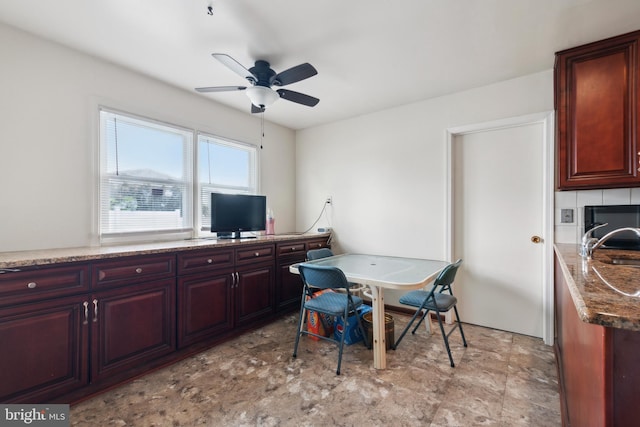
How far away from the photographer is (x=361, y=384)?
204 centimetres

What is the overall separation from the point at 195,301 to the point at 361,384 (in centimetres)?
151

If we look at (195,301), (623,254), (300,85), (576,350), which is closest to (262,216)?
(195,301)

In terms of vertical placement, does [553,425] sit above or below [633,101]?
below

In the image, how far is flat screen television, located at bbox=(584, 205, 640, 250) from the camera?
2.22 m

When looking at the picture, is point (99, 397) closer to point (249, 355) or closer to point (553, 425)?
point (249, 355)

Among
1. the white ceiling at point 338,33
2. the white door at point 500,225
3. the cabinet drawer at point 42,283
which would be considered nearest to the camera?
the cabinet drawer at point 42,283

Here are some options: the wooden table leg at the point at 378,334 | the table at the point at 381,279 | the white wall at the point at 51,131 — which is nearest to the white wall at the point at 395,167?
the table at the point at 381,279

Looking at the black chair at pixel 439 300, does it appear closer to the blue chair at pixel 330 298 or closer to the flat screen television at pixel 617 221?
the blue chair at pixel 330 298

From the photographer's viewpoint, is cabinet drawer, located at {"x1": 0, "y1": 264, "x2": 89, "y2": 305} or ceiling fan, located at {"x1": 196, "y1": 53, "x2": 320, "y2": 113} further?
ceiling fan, located at {"x1": 196, "y1": 53, "x2": 320, "y2": 113}

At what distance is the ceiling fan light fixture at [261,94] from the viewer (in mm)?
2289

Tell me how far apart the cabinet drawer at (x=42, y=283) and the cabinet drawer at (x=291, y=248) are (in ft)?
5.91

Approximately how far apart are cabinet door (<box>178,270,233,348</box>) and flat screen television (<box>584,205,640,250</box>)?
10.5ft

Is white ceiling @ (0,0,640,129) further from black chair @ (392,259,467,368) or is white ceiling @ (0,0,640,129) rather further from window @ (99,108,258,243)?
black chair @ (392,259,467,368)

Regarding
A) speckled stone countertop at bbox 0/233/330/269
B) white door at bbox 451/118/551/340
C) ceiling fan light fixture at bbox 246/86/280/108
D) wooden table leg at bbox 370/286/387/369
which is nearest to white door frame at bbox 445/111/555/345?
white door at bbox 451/118/551/340
